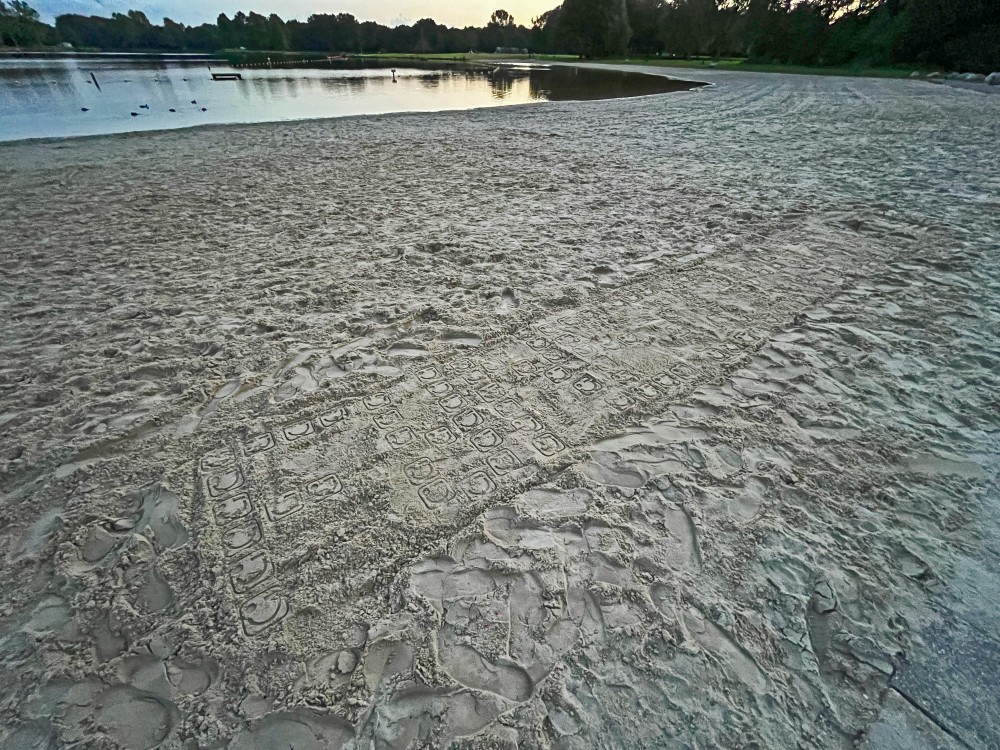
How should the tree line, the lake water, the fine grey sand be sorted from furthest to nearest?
1. the tree line
2. the lake water
3. the fine grey sand

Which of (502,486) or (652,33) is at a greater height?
(652,33)

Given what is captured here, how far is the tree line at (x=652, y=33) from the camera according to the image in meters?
24.2

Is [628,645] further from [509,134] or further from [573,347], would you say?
[509,134]

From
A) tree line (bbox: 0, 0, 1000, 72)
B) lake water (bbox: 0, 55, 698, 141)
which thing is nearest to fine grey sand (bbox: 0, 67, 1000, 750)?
lake water (bbox: 0, 55, 698, 141)

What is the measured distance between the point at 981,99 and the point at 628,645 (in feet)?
69.3

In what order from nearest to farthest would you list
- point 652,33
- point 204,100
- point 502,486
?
point 502,486 → point 204,100 → point 652,33

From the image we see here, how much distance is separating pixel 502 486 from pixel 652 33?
7577 centimetres

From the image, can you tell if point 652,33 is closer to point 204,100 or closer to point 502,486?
point 204,100

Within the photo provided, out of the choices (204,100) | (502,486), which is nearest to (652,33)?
(204,100)

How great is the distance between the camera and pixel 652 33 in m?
58.6

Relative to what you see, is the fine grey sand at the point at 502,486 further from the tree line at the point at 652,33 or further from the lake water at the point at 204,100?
the tree line at the point at 652,33

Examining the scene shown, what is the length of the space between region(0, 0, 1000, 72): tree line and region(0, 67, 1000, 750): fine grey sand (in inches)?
1236

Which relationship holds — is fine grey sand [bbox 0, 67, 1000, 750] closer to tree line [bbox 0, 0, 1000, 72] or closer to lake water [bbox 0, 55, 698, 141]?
lake water [bbox 0, 55, 698, 141]

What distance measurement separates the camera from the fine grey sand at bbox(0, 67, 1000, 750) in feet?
4.71
